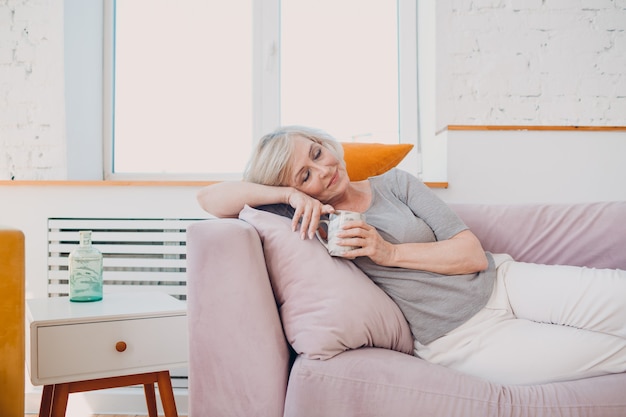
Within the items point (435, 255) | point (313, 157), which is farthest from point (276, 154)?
point (435, 255)

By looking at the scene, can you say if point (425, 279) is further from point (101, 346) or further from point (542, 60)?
point (542, 60)

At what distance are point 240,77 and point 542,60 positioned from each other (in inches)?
54.1

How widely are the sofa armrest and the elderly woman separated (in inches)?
7.6

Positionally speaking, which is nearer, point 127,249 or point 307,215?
point 307,215

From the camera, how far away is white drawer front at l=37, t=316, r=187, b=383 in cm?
146

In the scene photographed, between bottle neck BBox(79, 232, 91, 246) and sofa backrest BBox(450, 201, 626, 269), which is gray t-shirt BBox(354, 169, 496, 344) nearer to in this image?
sofa backrest BBox(450, 201, 626, 269)

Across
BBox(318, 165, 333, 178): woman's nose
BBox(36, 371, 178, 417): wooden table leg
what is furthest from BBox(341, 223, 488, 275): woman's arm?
BBox(36, 371, 178, 417): wooden table leg

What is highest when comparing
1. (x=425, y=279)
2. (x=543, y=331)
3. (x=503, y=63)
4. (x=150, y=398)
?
(x=503, y=63)

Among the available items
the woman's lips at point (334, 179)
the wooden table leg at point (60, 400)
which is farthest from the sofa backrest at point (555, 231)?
the wooden table leg at point (60, 400)

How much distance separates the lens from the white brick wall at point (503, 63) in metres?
2.22

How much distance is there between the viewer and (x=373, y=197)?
1.44m

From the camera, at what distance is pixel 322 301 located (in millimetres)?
1144

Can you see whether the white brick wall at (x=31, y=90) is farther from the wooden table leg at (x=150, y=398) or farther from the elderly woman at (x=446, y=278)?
the elderly woman at (x=446, y=278)

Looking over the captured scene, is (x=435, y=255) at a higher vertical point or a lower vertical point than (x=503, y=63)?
lower
